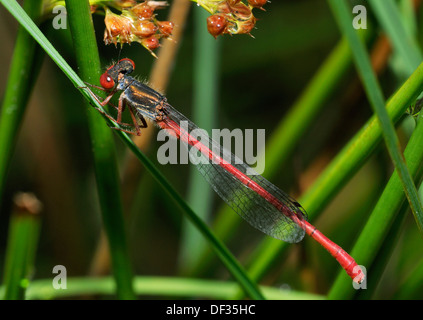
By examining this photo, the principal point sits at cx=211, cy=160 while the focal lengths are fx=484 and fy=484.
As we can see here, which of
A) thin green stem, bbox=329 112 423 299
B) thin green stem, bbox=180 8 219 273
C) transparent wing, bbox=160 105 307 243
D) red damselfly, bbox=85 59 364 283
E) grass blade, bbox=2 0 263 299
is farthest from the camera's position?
thin green stem, bbox=180 8 219 273

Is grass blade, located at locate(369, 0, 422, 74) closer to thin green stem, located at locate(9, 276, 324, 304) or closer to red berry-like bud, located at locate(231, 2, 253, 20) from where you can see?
red berry-like bud, located at locate(231, 2, 253, 20)

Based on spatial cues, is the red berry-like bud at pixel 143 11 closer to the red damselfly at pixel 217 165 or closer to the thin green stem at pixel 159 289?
the red damselfly at pixel 217 165

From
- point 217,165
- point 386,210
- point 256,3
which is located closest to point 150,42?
Result: point 256,3

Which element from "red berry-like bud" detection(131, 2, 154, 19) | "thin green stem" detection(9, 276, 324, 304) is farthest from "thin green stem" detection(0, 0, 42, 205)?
"thin green stem" detection(9, 276, 324, 304)

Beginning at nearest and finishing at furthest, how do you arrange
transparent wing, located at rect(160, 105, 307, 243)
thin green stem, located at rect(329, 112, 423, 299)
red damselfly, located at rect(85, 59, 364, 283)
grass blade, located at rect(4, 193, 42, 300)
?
thin green stem, located at rect(329, 112, 423, 299) < grass blade, located at rect(4, 193, 42, 300) < red damselfly, located at rect(85, 59, 364, 283) < transparent wing, located at rect(160, 105, 307, 243)

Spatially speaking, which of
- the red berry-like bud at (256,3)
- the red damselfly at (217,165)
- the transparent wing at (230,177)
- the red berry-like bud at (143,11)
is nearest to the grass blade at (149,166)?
the red berry-like bud at (143,11)

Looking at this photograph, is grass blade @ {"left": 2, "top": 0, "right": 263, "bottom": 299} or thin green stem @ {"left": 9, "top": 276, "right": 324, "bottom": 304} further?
thin green stem @ {"left": 9, "top": 276, "right": 324, "bottom": 304}
